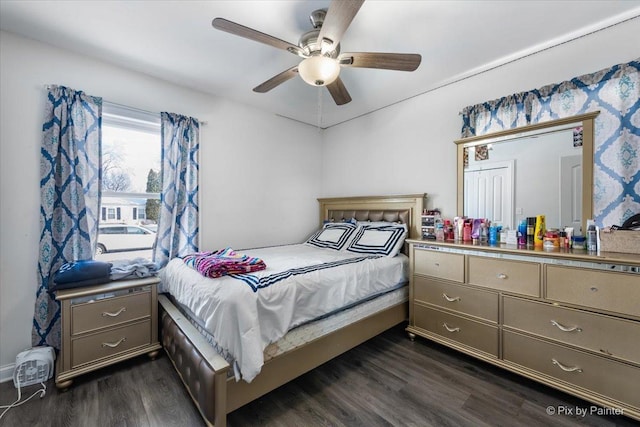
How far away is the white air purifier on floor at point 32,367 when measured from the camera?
1.82 m

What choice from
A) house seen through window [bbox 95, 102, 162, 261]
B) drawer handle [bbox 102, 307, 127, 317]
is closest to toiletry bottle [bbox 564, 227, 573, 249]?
drawer handle [bbox 102, 307, 127, 317]

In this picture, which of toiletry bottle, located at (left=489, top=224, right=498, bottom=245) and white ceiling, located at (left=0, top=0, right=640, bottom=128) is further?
toiletry bottle, located at (left=489, top=224, right=498, bottom=245)

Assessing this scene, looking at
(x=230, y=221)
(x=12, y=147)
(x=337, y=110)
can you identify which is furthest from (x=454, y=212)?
(x=12, y=147)

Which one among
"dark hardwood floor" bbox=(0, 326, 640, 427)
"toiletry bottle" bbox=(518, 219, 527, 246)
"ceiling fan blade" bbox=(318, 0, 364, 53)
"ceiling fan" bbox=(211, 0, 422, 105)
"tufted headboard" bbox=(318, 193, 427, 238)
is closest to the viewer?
"ceiling fan blade" bbox=(318, 0, 364, 53)

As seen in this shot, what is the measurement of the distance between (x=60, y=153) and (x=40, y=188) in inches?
12.3

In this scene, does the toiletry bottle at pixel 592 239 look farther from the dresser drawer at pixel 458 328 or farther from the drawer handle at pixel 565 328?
the dresser drawer at pixel 458 328

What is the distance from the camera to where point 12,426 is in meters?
1.50

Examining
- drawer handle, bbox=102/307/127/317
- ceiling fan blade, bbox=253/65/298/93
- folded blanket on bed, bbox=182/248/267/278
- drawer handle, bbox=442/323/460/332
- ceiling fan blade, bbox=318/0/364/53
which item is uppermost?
ceiling fan blade, bbox=318/0/364/53

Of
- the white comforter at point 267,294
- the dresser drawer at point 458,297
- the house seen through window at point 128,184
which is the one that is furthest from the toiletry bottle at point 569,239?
the house seen through window at point 128,184

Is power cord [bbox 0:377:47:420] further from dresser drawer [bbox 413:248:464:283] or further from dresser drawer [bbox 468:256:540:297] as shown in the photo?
dresser drawer [bbox 468:256:540:297]

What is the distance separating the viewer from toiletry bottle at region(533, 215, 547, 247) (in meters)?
2.05

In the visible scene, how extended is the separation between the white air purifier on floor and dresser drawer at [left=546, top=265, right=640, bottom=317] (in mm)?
3586

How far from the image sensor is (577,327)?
1627mm

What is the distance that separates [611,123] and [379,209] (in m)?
2.06
